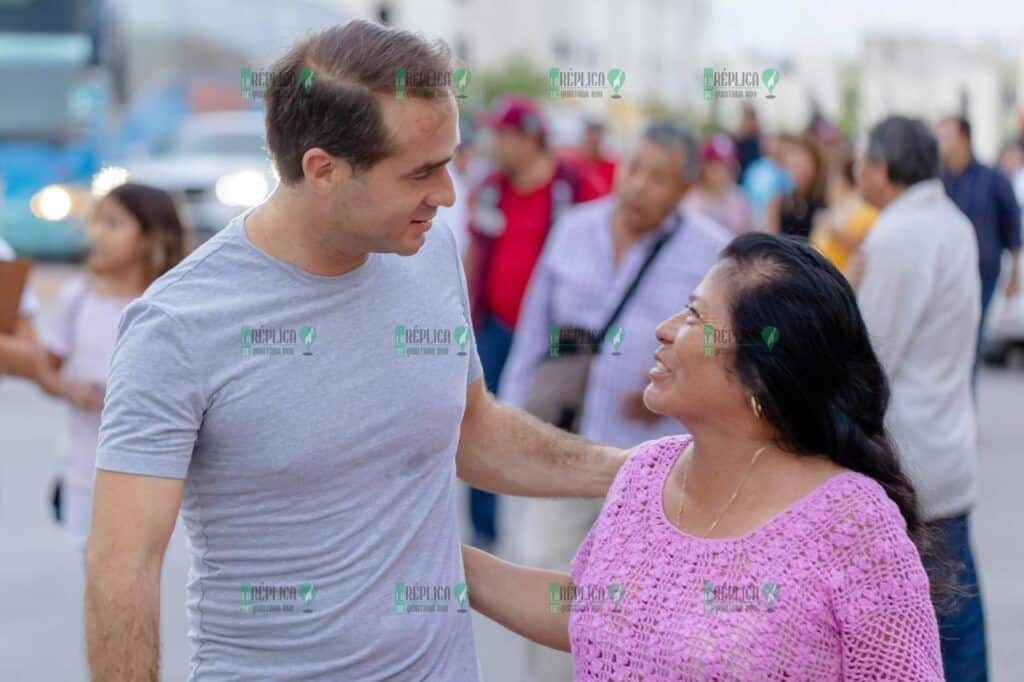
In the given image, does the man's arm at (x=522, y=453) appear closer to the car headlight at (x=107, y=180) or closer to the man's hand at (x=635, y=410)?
the man's hand at (x=635, y=410)

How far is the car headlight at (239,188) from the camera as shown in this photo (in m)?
21.3

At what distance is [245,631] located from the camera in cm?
284

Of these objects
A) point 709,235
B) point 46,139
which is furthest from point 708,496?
point 46,139

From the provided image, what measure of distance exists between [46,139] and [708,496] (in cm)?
1773

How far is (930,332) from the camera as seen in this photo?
493 cm

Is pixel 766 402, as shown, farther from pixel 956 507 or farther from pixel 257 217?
pixel 956 507

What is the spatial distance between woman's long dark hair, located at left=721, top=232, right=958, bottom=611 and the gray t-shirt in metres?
0.56
